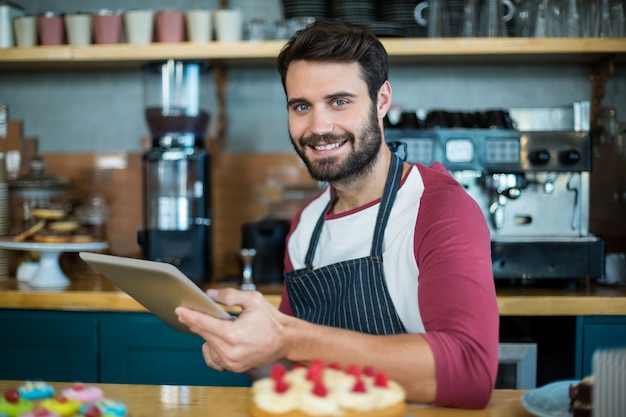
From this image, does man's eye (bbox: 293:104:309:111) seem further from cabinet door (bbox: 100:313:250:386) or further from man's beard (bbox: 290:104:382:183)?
cabinet door (bbox: 100:313:250:386)

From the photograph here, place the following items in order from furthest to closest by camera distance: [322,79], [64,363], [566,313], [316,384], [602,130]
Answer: [602,130]
[64,363]
[566,313]
[322,79]
[316,384]

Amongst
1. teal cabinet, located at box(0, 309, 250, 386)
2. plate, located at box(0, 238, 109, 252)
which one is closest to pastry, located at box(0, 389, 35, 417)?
teal cabinet, located at box(0, 309, 250, 386)

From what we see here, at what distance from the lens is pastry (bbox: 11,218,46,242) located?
263 cm

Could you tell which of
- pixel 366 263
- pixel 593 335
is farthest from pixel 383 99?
pixel 593 335

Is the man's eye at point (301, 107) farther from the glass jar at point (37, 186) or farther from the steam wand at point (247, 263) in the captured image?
the glass jar at point (37, 186)

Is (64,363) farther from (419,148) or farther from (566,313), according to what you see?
(566,313)

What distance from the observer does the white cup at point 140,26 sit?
108 inches

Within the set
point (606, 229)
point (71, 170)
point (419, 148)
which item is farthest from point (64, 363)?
point (606, 229)

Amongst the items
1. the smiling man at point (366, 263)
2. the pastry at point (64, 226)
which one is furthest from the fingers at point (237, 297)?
the pastry at point (64, 226)

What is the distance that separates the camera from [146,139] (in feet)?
10.1

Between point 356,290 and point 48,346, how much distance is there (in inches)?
51.7

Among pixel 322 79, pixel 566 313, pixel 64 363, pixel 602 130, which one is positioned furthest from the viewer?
pixel 602 130

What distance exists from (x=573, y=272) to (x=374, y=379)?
158 cm

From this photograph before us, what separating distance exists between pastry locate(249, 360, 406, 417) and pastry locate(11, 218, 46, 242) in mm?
1864
